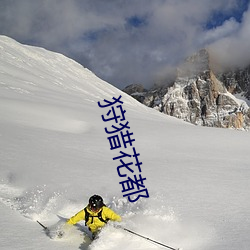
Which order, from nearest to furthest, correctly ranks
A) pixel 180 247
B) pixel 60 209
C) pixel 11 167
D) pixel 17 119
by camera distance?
pixel 180 247 → pixel 60 209 → pixel 11 167 → pixel 17 119

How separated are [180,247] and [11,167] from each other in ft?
18.9

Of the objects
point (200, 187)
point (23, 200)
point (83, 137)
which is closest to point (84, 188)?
point (23, 200)

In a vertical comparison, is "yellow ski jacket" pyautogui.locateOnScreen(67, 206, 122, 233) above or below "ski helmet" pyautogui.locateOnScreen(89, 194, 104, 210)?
below

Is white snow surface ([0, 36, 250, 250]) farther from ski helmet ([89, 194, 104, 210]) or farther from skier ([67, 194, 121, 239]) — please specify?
ski helmet ([89, 194, 104, 210])

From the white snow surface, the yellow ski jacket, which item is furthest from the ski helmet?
the white snow surface

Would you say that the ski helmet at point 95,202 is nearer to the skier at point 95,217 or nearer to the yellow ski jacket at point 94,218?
the skier at point 95,217

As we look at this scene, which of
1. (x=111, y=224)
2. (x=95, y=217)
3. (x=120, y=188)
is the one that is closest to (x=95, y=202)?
(x=95, y=217)

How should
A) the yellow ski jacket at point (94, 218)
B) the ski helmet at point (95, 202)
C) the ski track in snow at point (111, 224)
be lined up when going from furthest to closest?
the yellow ski jacket at point (94, 218)
the ski helmet at point (95, 202)
the ski track in snow at point (111, 224)

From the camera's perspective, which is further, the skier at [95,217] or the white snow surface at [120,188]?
the skier at [95,217]

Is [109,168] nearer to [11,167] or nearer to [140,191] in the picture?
[140,191]

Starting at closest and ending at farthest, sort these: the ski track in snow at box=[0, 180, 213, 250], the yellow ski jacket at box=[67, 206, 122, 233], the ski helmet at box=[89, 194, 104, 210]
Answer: the ski track in snow at box=[0, 180, 213, 250] < the ski helmet at box=[89, 194, 104, 210] < the yellow ski jacket at box=[67, 206, 122, 233]

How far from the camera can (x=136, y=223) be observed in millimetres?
6328

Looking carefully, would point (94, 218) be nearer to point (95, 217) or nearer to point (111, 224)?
point (95, 217)

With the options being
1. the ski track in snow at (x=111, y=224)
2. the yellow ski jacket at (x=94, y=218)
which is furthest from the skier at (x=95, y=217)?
the ski track in snow at (x=111, y=224)
